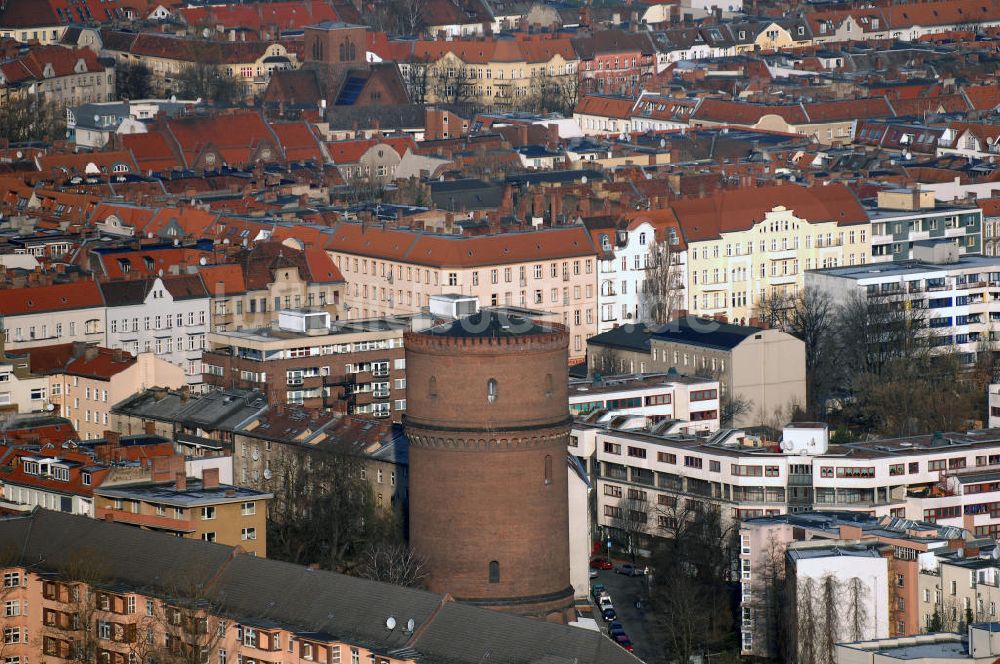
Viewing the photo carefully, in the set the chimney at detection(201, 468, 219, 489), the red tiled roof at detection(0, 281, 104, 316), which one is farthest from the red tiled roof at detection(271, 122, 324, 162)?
the chimney at detection(201, 468, 219, 489)

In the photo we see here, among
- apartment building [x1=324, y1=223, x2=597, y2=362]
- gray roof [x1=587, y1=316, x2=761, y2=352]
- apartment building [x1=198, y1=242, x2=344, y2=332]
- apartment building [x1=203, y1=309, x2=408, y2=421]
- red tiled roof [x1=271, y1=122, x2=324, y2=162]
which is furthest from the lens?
red tiled roof [x1=271, y1=122, x2=324, y2=162]

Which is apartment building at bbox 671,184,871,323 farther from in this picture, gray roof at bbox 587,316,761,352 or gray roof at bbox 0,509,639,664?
gray roof at bbox 0,509,639,664

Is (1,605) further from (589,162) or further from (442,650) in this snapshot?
(589,162)

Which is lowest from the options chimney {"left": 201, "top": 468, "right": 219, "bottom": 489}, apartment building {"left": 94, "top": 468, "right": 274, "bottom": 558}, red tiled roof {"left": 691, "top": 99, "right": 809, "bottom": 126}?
apartment building {"left": 94, "top": 468, "right": 274, "bottom": 558}

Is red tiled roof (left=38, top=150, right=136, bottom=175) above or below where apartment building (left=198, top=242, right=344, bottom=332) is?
above

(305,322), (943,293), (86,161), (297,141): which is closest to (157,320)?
(305,322)

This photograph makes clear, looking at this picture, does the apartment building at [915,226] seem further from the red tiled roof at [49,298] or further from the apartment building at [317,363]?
the red tiled roof at [49,298]

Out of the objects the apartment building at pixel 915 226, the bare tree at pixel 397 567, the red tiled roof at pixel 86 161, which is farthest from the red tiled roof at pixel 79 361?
the red tiled roof at pixel 86 161
